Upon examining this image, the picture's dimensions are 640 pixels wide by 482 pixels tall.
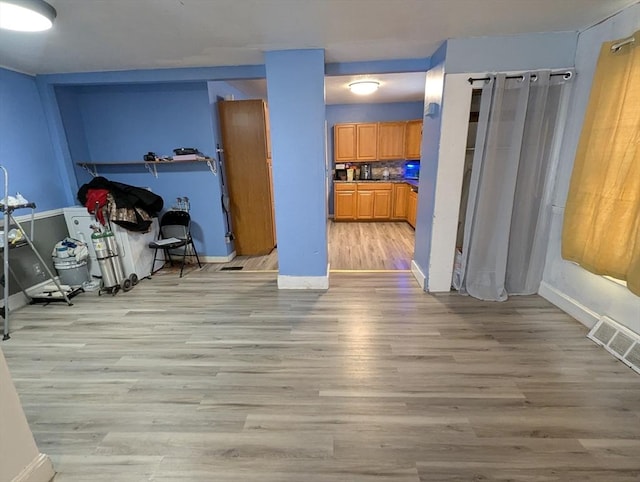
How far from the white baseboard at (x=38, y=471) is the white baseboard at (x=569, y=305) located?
3560mm

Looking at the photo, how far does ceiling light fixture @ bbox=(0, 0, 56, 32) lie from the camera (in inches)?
65.9

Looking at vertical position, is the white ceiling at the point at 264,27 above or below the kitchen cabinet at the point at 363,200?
above

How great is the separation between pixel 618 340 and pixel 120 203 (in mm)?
4643

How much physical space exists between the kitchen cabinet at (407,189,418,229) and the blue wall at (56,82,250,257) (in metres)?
3.63

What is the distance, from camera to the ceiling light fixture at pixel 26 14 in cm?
167

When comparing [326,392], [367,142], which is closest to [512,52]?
[326,392]

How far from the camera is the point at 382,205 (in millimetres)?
6211

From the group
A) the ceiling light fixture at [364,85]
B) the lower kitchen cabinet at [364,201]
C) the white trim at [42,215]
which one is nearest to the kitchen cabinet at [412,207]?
the lower kitchen cabinet at [364,201]

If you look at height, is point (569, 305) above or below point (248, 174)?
below

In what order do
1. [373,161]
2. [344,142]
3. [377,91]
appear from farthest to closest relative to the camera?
[373,161] → [344,142] → [377,91]

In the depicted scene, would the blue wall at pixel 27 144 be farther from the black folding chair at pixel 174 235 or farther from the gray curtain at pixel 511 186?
the gray curtain at pixel 511 186

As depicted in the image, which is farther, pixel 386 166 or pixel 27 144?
pixel 386 166

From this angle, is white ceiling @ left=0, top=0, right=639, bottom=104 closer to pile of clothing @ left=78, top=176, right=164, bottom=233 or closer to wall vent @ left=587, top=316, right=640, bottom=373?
pile of clothing @ left=78, top=176, right=164, bottom=233

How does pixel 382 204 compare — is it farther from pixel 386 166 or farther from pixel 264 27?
pixel 264 27
